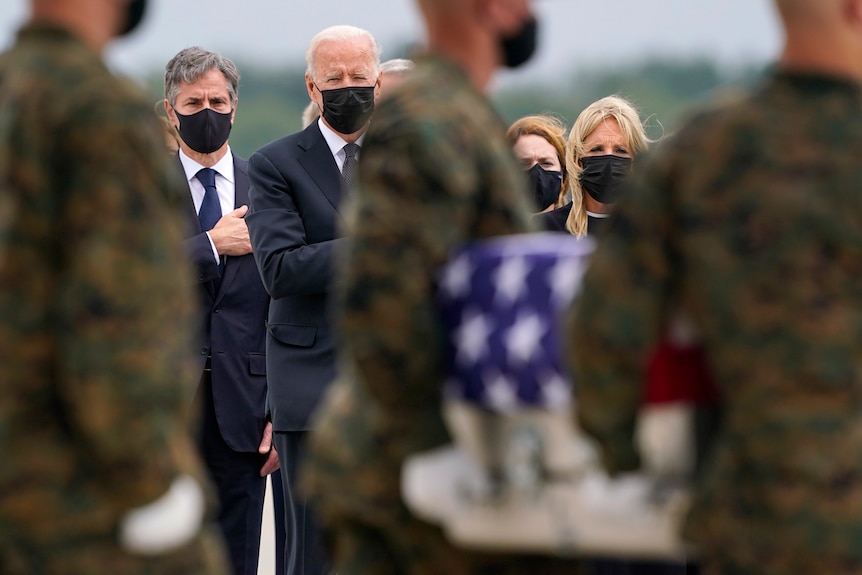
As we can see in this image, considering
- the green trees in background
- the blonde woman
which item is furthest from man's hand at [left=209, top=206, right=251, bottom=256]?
the green trees in background

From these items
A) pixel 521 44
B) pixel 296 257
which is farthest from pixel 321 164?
pixel 521 44

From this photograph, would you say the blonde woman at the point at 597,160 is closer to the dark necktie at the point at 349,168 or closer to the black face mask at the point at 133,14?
the dark necktie at the point at 349,168

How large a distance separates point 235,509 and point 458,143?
353 cm

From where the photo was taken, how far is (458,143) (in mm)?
2873

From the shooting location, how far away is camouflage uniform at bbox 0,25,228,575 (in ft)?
8.21

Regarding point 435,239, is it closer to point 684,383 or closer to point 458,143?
point 458,143

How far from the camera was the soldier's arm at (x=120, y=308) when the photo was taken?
2494 mm

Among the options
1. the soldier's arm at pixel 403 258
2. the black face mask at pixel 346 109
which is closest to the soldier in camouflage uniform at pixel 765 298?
the soldier's arm at pixel 403 258

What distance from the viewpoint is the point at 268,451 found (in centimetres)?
615

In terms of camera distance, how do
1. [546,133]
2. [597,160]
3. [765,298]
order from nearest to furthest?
[765,298], [597,160], [546,133]

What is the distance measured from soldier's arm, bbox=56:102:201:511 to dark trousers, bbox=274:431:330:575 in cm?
297

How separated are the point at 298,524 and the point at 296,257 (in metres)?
1.01

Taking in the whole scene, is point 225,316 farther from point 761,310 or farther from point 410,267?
point 761,310

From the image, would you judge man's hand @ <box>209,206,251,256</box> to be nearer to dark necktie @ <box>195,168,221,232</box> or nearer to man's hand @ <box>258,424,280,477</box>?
dark necktie @ <box>195,168,221,232</box>
